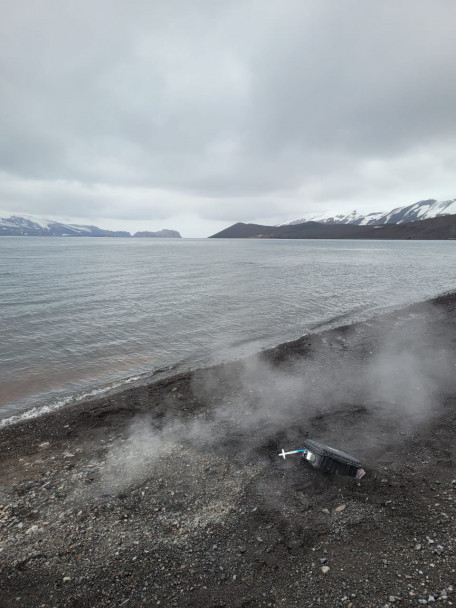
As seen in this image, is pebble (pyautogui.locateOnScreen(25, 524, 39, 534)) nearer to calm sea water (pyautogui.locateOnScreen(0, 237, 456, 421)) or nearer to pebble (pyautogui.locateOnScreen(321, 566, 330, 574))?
pebble (pyautogui.locateOnScreen(321, 566, 330, 574))

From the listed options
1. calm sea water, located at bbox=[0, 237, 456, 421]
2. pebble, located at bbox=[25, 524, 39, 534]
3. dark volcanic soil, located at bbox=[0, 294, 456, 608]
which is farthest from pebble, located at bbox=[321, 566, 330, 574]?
calm sea water, located at bbox=[0, 237, 456, 421]

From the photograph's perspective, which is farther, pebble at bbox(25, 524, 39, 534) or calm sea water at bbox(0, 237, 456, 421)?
calm sea water at bbox(0, 237, 456, 421)

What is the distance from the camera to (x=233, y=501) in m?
7.97

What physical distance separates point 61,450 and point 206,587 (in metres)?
6.68

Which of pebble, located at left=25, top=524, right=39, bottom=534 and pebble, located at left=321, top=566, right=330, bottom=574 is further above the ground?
pebble, located at left=321, top=566, right=330, bottom=574

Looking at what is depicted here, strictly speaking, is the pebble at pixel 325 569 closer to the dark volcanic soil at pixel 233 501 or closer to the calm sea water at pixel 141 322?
the dark volcanic soil at pixel 233 501

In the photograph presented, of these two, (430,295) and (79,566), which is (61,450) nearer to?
(79,566)

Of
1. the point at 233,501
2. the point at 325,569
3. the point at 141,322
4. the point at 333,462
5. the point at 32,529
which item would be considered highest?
the point at 333,462

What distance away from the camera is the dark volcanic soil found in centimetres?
598

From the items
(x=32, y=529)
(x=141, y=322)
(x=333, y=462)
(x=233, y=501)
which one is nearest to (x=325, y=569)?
(x=233, y=501)

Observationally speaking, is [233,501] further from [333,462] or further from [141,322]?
[141,322]

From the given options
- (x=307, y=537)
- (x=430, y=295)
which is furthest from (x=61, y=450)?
(x=430, y=295)

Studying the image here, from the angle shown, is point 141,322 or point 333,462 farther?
point 141,322

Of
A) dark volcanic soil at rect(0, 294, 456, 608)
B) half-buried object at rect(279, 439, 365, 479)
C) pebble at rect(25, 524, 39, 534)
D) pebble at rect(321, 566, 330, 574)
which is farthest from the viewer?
half-buried object at rect(279, 439, 365, 479)
